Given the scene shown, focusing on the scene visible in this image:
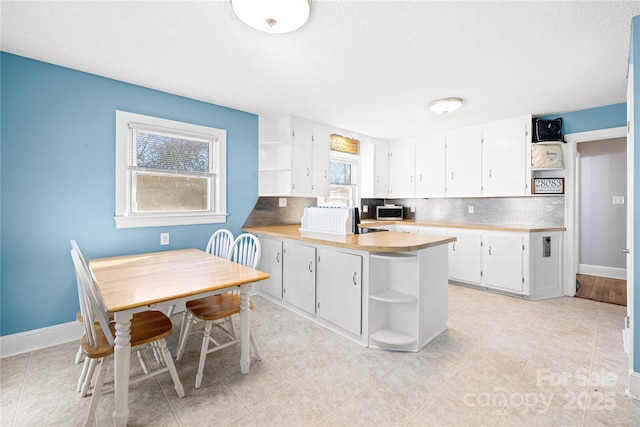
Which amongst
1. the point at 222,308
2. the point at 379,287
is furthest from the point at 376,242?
the point at 222,308

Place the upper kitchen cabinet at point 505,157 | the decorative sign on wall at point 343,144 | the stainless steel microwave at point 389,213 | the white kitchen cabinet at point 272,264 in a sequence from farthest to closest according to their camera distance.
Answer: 1. the stainless steel microwave at point 389,213
2. the decorative sign on wall at point 343,144
3. the upper kitchen cabinet at point 505,157
4. the white kitchen cabinet at point 272,264

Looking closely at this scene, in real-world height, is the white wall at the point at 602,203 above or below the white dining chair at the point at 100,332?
above

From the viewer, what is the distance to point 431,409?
1.69 meters

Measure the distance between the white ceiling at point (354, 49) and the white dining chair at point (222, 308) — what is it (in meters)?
1.54

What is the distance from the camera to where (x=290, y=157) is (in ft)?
12.8

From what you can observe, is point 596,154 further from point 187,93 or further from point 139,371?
point 139,371

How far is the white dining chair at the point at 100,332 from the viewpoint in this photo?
4.84 feet

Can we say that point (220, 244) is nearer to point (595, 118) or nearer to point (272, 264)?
point (272, 264)

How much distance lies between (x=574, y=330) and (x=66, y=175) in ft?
15.9

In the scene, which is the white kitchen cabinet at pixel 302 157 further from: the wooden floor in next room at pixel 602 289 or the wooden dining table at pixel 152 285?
the wooden floor in next room at pixel 602 289

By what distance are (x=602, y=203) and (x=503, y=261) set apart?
251 cm

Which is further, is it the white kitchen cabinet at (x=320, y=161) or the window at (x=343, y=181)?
the window at (x=343, y=181)

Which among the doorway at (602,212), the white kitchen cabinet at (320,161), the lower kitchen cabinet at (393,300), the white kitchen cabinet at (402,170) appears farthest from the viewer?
the white kitchen cabinet at (402,170)

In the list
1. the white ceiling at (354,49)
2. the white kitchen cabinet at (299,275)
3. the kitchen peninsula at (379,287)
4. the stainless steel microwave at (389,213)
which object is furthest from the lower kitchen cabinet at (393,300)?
the stainless steel microwave at (389,213)
